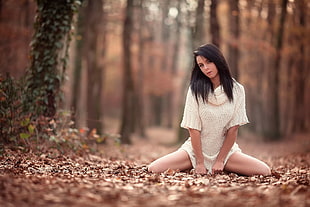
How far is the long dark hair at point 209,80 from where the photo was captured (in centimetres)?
506

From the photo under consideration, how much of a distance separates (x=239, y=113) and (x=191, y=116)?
25.9 inches

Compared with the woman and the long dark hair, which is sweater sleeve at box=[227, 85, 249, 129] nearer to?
the woman

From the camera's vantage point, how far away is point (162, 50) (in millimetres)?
28188

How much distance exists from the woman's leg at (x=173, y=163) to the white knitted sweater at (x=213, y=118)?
3.0 inches

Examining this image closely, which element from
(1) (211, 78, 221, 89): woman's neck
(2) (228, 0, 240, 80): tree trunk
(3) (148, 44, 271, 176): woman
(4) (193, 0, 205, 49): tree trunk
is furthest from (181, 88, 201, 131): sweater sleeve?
(2) (228, 0, 240, 80): tree trunk

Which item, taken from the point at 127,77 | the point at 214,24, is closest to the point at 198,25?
the point at 214,24

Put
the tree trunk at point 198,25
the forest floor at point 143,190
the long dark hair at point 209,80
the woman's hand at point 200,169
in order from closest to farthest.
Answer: the forest floor at point 143,190 < the woman's hand at point 200,169 < the long dark hair at point 209,80 < the tree trunk at point 198,25

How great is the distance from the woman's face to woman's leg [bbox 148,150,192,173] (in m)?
1.11

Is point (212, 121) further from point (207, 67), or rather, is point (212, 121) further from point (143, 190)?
point (143, 190)

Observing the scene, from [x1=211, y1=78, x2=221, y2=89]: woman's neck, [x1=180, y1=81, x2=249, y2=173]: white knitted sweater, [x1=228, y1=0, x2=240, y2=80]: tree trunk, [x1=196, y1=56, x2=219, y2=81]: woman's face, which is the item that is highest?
[x1=228, y1=0, x2=240, y2=80]: tree trunk

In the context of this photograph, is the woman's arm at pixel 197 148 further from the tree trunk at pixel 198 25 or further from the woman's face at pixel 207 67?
the tree trunk at pixel 198 25

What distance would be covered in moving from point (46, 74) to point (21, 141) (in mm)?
1440

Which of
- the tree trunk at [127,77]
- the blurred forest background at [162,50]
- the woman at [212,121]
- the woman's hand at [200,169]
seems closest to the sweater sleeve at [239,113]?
the woman at [212,121]

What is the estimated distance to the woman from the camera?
199 inches
